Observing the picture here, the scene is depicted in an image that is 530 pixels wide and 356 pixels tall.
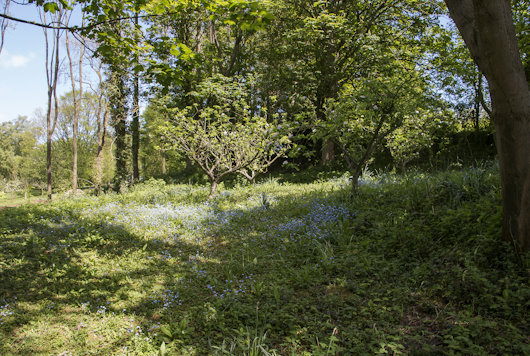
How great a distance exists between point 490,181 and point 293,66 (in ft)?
38.3

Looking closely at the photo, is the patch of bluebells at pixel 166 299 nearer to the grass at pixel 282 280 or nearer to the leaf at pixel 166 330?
the grass at pixel 282 280

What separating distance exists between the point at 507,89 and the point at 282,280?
3.53 meters

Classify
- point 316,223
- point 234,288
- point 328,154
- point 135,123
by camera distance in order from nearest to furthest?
point 234,288 → point 316,223 → point 328,154 → point 135,123

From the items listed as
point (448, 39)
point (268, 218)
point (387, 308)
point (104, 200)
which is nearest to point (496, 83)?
point (387, 308)

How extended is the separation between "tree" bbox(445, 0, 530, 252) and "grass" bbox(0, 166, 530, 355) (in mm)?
580

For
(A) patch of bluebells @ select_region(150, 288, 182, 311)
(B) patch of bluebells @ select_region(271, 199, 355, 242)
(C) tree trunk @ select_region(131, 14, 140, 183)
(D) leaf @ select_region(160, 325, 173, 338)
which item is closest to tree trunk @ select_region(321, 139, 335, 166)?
(B) patch of bluebells @ select_region(271, 199, 355, 242)

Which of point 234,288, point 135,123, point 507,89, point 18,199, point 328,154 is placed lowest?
point 18,199

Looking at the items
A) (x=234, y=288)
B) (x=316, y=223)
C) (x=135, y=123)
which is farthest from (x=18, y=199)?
(x=234, y=288)

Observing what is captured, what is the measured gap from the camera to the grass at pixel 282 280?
2959 mm

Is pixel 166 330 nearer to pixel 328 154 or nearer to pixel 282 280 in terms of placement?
pixel 282 280

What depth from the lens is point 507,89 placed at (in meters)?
3.38

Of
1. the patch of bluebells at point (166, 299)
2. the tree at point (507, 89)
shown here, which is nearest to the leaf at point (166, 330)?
the patch of bluebells at point (166, 299)

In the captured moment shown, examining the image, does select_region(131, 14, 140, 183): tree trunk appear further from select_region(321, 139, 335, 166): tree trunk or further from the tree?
the tree

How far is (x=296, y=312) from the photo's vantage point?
354 cm
